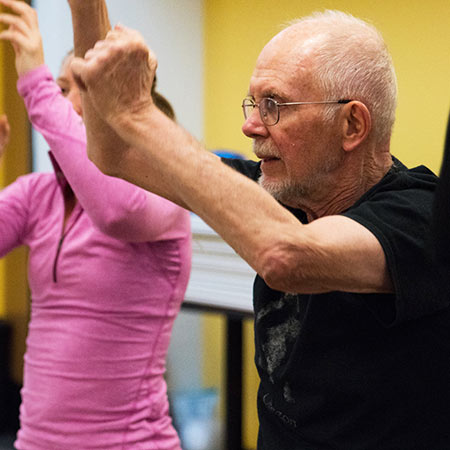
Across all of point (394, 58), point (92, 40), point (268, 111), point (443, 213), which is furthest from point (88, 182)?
point (394, 58)

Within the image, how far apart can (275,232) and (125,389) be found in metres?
0.81

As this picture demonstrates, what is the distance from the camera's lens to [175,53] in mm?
3498

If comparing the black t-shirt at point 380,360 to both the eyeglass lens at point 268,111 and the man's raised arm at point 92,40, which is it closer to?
Result: the eyeglass lens at point 268,111

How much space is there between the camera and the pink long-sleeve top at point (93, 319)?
5.12 ft

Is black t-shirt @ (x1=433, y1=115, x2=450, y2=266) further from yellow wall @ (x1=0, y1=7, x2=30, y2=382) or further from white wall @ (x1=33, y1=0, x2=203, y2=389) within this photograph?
yellow wall @ (x1=0, y1=7, x2=30, y2=382)

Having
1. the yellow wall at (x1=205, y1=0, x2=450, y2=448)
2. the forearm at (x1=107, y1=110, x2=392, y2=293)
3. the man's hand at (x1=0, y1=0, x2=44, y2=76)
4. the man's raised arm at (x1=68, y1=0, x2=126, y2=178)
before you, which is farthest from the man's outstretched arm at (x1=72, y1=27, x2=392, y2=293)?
the yellow wall at (x1=205, y1=0, x2=450, y2=448)

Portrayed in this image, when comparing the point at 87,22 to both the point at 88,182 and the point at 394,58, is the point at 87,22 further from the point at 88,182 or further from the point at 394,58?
the point at 394,58

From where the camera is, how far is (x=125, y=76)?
37.5 inches

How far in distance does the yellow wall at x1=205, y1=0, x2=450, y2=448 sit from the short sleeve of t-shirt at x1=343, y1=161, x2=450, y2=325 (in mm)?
1722

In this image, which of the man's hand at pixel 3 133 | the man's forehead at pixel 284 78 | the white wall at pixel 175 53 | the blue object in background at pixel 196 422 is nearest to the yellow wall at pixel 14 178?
the white wall at pixel 175 53

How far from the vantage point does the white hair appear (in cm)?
118

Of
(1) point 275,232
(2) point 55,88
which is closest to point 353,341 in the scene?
(1) point 275,232

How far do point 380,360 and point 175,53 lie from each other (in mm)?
2648

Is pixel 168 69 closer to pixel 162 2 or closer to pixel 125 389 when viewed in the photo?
pixel 162 2
